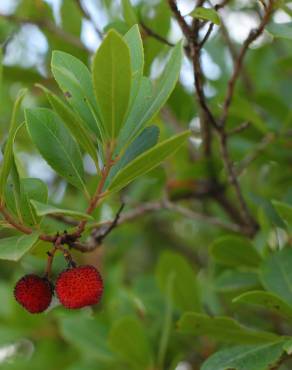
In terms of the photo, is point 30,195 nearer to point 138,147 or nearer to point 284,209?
point 138,147

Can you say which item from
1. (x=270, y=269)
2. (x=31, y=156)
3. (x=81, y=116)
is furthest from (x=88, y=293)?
(x=31, y=156)

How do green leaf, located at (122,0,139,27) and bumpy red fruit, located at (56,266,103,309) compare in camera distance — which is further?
green leaf, located at (122,0,139,27)

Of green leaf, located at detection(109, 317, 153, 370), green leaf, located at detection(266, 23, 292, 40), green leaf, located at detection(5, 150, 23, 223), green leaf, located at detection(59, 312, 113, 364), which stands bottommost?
green leaf, located at detection(59, 312, 113, 364)

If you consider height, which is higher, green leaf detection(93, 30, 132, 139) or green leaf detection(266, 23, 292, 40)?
green leaf detection(93, 30, 132, 139)

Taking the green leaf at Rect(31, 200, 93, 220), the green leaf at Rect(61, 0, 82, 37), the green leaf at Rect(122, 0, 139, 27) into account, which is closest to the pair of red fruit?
the green leaf at Rect(31, 200, 93, 220)

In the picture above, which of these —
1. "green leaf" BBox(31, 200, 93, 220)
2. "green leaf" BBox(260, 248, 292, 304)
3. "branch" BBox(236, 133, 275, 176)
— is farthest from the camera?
"branch" BBox(236, 133, 275, 176)

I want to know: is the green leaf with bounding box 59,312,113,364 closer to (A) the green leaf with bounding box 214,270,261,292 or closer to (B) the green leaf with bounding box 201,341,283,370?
(A) the green leaf with bounding box 214,270,261,292

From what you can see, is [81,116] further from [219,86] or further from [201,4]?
[219,86]
